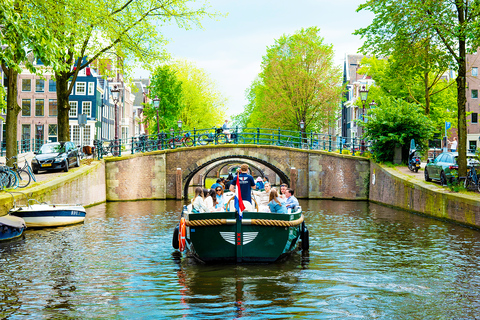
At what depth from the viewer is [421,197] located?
20.8 m

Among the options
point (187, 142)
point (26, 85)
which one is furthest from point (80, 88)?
point (187, 142)

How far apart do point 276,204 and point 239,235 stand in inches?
54.1

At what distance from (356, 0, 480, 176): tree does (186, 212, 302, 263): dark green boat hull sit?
983 centimetres

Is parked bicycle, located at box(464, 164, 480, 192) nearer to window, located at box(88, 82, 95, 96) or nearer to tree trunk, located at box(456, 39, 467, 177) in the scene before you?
tree trunk, located at box(456, 39, 467, 177)

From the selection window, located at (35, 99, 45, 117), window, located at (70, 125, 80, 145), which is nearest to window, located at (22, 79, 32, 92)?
window, located at (35, 99, 45, 117)

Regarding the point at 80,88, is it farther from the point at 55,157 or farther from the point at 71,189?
the point at 71,189

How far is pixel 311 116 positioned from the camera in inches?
1837

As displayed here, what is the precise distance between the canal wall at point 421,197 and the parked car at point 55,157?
46.6ft

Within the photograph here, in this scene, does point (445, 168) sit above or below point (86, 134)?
below

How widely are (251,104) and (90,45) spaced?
40.4 m

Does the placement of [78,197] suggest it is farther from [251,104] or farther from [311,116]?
[251,104]

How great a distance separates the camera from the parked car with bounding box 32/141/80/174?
23.5 m

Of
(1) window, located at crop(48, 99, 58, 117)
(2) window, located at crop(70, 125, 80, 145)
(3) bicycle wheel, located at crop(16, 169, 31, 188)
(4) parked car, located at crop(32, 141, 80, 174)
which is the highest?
(1) window, located at crop(48, 99, 58, 117)

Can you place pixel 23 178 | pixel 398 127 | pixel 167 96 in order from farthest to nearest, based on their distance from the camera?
1. pixel 167 96
2. pixel 398 127
3. pixel 23 178
